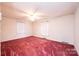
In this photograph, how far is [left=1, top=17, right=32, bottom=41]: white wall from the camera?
1385 millimetres

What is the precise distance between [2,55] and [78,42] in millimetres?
925

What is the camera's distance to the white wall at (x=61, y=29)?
53.9 inches

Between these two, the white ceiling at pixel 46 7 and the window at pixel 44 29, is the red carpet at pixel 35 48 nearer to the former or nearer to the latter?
the window at pixel 44 29

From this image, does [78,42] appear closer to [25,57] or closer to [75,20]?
[75,20]

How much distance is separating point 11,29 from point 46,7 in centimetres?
51

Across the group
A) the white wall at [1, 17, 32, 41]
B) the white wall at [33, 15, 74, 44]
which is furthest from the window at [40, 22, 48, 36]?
the white wall at [1, 17, 32, 41]

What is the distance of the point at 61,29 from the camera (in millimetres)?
1400

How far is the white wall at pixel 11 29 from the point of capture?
138 centimetres

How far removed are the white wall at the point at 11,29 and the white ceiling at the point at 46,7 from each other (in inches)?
6.3

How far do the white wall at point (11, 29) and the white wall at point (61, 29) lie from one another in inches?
3.5

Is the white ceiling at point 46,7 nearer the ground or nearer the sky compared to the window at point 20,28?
nearer the sky

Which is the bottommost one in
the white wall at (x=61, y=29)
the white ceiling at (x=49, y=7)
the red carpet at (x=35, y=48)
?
the red carpet at (x=35, y=48)

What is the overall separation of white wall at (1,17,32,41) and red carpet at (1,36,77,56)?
0.18 feet

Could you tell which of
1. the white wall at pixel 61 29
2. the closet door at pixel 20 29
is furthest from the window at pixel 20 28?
the white wall at pixel 61 29
